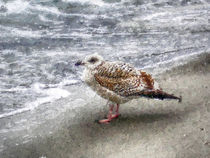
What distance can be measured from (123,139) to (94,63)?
1.24 m

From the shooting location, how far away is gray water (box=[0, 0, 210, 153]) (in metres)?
7.42

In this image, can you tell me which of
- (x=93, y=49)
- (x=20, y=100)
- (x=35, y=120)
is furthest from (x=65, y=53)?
(x=35, y=120)

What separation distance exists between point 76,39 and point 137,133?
15.0ft

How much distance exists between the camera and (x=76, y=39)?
958cm

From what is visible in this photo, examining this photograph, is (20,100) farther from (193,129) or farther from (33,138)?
(193,129)

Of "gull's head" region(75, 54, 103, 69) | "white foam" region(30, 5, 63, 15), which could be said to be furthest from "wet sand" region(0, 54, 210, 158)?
"white foam" region(30, 5, 63, 15)

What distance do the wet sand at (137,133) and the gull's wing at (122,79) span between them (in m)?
0.61

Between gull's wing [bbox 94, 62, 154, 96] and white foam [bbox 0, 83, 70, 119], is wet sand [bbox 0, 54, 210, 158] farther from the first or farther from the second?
white foam [bbox 0, 83, 70, 119]

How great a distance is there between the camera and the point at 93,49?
9.09 m

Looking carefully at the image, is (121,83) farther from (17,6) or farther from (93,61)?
(17,6)

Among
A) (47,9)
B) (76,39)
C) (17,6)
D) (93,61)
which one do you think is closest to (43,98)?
(93,61)

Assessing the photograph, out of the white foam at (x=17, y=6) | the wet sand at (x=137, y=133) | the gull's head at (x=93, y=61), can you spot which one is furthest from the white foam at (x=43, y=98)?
the white foam at (x=17, y=6)

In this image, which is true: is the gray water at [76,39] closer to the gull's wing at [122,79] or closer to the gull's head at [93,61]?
the gull's head at [93,61]

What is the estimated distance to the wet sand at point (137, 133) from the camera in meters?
5.22
